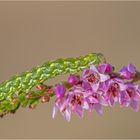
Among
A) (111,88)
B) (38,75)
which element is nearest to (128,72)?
(111,88)

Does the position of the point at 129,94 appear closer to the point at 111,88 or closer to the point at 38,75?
the point at 111,88

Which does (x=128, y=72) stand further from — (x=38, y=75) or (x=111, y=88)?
(x=38, y=75)

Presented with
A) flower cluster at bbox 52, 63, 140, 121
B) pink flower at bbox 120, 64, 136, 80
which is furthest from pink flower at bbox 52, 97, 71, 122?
pink flower at bbox 120, 64, 136, 80

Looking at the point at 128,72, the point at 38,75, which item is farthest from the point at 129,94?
the point at 38,75

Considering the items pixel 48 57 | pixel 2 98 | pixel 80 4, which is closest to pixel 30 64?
pixel 48 57
